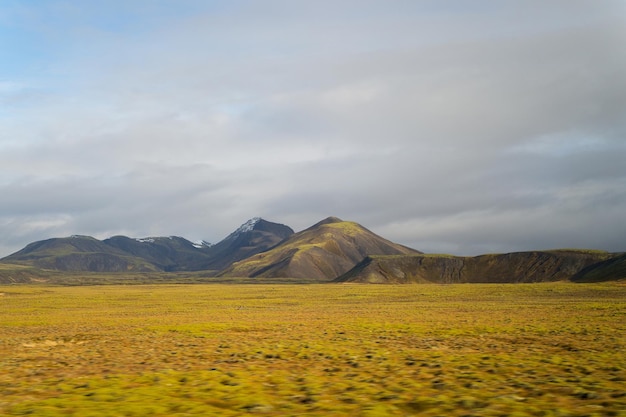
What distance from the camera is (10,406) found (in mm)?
12242

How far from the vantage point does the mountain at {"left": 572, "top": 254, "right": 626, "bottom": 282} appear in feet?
495

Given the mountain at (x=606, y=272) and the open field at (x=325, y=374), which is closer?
the open field at (x=325, y=374)

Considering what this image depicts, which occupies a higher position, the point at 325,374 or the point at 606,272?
the point at 325,374

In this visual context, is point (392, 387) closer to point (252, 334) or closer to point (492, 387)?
point (492, 387)

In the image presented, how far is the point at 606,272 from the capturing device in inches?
6255

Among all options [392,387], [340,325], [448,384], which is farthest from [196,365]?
[340,325]

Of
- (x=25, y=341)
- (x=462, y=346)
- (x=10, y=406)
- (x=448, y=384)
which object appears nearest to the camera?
(x=10, y=406)

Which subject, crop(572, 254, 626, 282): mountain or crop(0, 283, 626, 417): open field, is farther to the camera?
crop(572, 254, 626, 282): mountain

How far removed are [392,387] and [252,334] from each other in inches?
756

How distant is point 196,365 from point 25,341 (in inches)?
654

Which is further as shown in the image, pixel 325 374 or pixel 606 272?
pixel 606 272

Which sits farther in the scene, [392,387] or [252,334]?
[252,334]

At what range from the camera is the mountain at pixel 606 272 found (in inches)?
5935

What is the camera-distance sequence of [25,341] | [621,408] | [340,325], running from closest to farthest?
[621,408] → [25,341] → [340,325]
